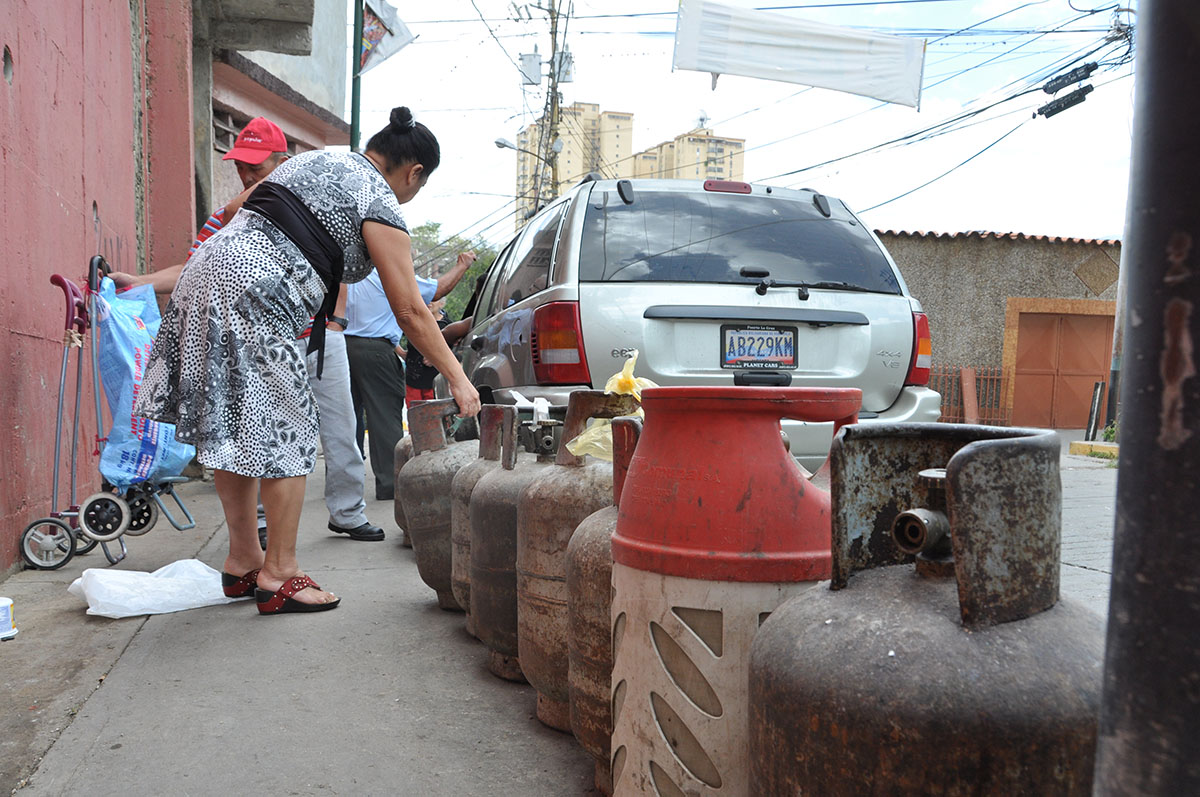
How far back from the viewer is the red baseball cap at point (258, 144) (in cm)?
479

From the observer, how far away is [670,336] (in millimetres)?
4414

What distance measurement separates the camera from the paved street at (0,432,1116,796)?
7.63ft

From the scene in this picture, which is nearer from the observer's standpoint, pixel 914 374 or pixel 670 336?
pixel 670 336

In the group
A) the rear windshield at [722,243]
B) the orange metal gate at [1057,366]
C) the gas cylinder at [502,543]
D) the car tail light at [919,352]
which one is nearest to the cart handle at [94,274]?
the rear windshield at [722,243]

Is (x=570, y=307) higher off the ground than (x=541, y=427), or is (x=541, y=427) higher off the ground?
(x=570, y=307)

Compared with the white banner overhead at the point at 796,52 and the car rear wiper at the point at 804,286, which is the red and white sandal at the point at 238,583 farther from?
the white banner overhead at the point at 796,52

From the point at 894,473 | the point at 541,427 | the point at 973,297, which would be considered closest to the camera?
the point at 894,473

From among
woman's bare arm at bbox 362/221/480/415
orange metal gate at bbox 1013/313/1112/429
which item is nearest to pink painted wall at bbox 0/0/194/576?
woman's bare arm at bbox 362/221/480/415

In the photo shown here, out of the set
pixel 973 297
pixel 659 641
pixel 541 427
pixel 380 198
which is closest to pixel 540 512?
pixel 541 427

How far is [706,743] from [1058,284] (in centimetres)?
2051

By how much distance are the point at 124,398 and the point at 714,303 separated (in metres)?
2.93

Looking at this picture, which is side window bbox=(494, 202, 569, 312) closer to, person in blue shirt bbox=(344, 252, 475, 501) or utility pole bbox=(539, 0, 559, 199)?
person in blue shirt bbox=(344, 252, 475, 501)

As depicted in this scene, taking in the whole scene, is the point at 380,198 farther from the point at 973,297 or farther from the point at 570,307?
the point at 973,297

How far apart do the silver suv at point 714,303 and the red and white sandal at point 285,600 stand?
4.32 ft
